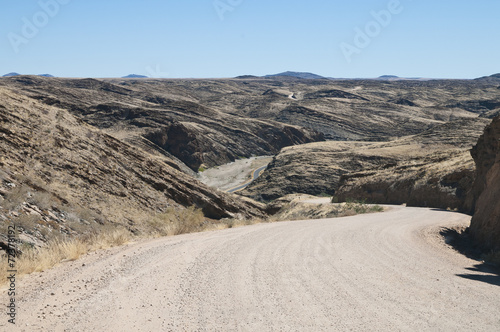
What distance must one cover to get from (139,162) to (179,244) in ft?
36.7

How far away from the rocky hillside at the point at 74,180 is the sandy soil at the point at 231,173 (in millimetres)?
53091

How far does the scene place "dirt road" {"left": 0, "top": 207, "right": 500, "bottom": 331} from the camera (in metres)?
4.90

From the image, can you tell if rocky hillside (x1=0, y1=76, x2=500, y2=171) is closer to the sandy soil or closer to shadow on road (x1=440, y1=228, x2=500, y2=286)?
the sandy soil

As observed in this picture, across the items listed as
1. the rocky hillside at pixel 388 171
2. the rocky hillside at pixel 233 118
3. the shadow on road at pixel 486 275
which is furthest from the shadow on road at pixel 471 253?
the rocky hillside at pixel 233 118

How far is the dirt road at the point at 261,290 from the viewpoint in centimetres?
490

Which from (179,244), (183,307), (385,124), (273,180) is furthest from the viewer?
(385,124)

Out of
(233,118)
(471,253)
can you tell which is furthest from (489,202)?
(233,118)

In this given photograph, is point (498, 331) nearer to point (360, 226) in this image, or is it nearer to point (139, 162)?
point (360, 226)

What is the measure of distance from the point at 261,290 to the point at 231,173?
82147 mm

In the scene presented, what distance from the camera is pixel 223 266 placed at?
7.60 metres

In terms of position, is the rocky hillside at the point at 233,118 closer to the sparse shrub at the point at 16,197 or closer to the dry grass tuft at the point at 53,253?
the sparse shrub at the point at 16,197

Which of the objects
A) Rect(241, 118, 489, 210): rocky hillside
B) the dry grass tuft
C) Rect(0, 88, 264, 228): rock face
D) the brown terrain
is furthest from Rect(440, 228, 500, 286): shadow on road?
Rect(0, 88, 264, 228): rock face

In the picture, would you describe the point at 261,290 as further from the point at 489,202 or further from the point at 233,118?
the point at 233,118

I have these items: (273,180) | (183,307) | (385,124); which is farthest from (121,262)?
(385,124)
